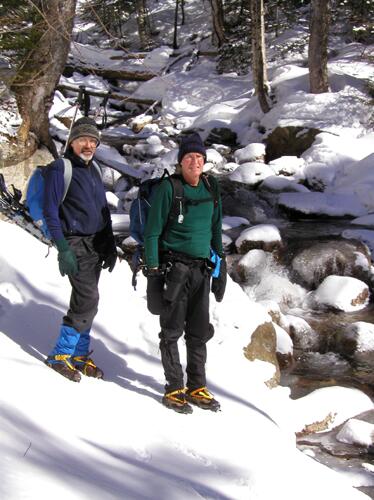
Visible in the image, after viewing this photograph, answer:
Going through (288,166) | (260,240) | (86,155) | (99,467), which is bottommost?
(99,467)

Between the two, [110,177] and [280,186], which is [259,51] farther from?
[110,177]

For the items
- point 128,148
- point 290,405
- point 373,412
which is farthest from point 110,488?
point 128,148

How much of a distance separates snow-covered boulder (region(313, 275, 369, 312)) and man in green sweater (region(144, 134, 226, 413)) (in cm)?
538

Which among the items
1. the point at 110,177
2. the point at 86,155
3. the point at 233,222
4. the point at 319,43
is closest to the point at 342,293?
the point at 233,222

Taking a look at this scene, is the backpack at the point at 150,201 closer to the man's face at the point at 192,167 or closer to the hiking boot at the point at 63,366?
the man's face at the point at 192,167

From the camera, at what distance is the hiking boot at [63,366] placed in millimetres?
4227

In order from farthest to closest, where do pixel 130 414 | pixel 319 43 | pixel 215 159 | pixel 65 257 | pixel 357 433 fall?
1. pixel 319 43
2. pixel 215 159
3. pixel 357 433
4. pixel 65 257
5. pixel 130 414

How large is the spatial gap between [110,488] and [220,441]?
5.28 feet

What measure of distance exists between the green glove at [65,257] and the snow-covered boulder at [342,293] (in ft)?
20.4

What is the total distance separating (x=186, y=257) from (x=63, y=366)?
1208mm

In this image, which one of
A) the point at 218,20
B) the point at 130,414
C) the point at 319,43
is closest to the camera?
the point at 130,414

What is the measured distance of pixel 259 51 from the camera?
18375mm

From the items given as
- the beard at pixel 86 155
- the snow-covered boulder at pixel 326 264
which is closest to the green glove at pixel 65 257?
the beard at pixel 86 155

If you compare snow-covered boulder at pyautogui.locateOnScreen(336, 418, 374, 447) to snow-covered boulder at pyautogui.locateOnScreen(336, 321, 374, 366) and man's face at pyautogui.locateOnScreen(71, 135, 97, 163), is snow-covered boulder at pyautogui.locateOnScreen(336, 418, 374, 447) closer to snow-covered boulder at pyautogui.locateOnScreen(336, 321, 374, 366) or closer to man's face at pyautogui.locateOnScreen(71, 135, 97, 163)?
snow-covered boulder at pyautogui.locateOnScreen(336, 321, 374, 366)
